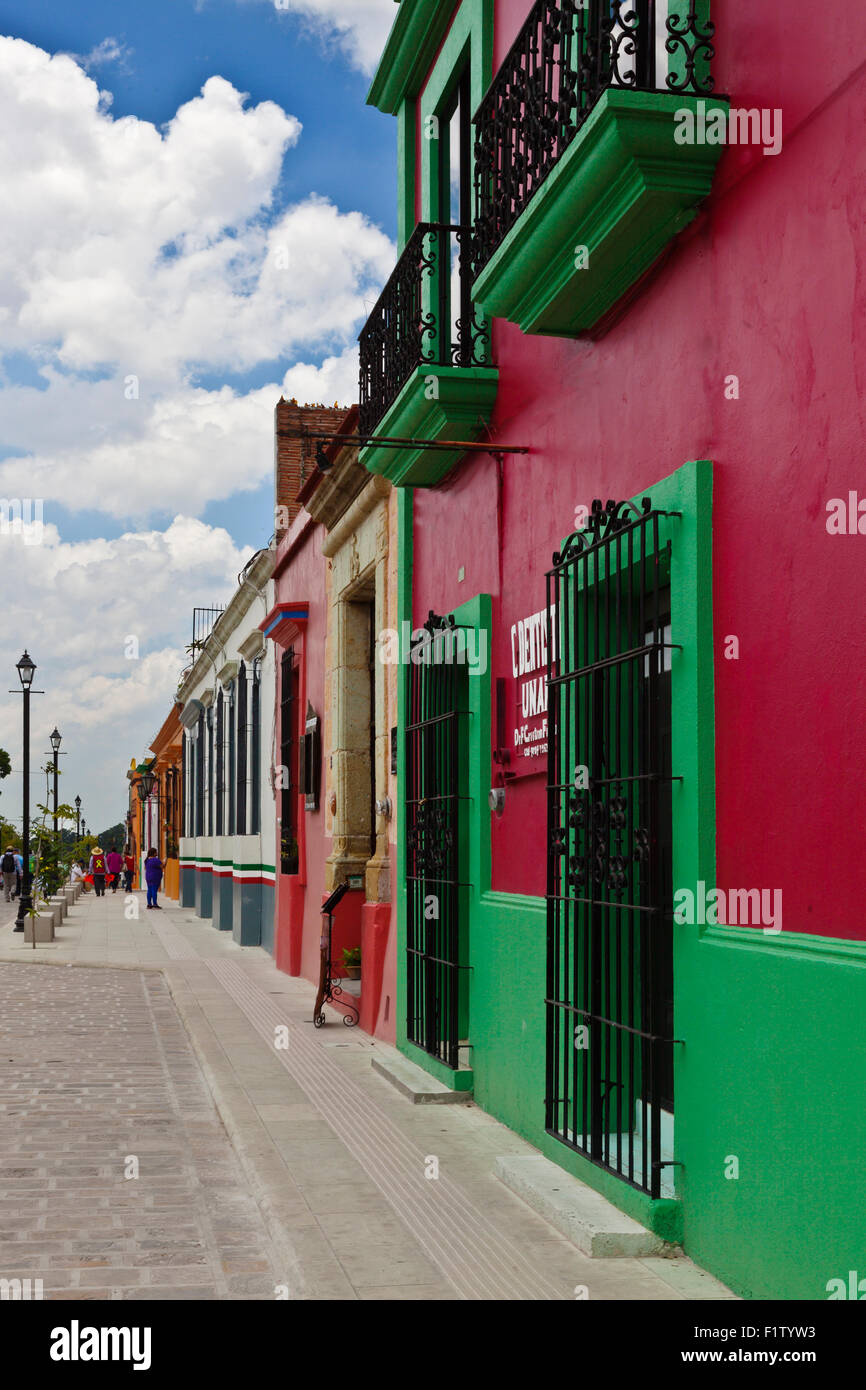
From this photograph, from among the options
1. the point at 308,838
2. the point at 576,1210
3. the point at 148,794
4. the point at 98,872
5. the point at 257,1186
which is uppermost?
the point at 148,794

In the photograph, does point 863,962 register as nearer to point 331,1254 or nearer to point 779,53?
point 331,1254

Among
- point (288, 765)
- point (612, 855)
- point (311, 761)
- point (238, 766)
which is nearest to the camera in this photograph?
point (612, 855)

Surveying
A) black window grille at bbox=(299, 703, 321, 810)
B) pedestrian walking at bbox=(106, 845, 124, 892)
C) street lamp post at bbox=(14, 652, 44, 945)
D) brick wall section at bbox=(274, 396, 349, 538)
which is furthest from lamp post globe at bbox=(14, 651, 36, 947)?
pedestrian walking at bbox=(106, 845, 124, 892)

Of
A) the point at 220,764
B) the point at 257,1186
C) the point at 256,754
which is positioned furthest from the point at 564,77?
the point at 220,764

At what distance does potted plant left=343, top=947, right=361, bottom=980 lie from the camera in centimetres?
1271

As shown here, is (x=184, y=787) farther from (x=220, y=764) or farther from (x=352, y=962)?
(x=352, y=962)

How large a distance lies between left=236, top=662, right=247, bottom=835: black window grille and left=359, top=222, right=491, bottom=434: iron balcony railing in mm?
13311

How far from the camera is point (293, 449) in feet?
72.7

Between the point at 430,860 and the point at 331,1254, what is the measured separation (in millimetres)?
3984

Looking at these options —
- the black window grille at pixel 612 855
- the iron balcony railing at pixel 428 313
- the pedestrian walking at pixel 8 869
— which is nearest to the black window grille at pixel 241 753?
the iron balcony railing at pixel 428 313

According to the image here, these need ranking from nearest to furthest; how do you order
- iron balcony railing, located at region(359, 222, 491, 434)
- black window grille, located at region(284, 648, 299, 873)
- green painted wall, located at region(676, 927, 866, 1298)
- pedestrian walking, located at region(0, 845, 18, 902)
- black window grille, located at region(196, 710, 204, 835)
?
green painted wall, located at region(676, 927, 866, 1298)
iron balcony railing, located at region(359, 222, 491, 434)
black window grille, located at region(284, 648, 299, 873)
black window grille, located at region(196, 710, 204, 835)
pedestrian walking, located at region(0, 845, 18, 902)

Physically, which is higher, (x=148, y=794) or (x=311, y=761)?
(x=311, y=761)

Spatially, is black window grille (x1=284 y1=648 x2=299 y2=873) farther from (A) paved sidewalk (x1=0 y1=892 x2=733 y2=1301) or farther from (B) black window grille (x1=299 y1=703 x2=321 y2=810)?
(A) paved sidewalk (x1=0 y1=892 x2=733 y2=1301)

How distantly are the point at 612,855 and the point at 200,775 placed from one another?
2682 centimetres
